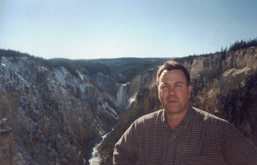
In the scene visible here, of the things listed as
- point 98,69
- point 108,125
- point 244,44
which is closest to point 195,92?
point 244,44

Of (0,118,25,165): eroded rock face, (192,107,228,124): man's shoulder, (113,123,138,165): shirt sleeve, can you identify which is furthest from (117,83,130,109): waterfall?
(192,107,228,124): man's shoulder

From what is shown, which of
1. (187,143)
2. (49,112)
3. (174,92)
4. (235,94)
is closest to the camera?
→ (187,143)

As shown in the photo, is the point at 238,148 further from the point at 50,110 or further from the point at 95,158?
the point at 50,110

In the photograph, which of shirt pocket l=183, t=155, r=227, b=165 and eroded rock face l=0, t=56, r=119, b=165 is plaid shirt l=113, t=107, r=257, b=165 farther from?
eroded rock face l=0, t=56, r=119, b=165

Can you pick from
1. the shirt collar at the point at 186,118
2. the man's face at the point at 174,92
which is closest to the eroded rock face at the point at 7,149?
the shirt collar at the point at 186,118

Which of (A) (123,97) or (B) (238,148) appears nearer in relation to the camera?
(B) (238,148)

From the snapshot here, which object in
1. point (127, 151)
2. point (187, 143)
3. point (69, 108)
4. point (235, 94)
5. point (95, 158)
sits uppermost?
point (187, 143)

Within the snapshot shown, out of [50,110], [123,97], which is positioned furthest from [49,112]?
[123,97]

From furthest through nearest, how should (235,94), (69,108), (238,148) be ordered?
1. (69,108)
2. (235,94)
3. (238,148)
